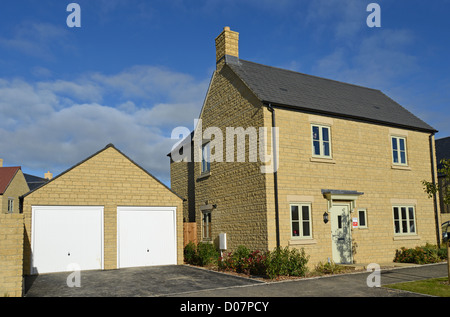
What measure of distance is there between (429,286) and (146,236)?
1125 cm

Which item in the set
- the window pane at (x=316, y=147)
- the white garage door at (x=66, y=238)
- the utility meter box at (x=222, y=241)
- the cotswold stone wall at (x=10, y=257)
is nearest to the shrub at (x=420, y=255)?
the window pane at (x=316, y=147)

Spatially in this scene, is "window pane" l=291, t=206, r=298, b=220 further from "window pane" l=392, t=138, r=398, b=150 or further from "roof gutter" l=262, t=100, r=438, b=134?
"window pane" l=392, t=138, r=398, b=150

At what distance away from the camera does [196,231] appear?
20859 millimetres

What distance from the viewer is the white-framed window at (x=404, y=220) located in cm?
1842

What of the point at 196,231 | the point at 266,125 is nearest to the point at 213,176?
the point at 196,231

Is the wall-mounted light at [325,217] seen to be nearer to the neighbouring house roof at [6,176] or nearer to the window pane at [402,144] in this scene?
the window pane at [402,144]

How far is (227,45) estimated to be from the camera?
19.2 m

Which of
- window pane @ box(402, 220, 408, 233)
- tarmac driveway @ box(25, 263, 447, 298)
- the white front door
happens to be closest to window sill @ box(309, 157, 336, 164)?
the white front door

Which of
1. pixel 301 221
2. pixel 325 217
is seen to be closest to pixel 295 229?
pixel 301 221

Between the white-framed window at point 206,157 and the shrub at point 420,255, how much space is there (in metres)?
9.66

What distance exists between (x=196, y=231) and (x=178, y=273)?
5683 millimetres

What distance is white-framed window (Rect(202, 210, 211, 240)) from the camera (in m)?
20.0

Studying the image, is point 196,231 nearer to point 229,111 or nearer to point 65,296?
point 229,111

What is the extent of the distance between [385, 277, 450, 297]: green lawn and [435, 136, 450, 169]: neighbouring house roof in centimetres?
2502
